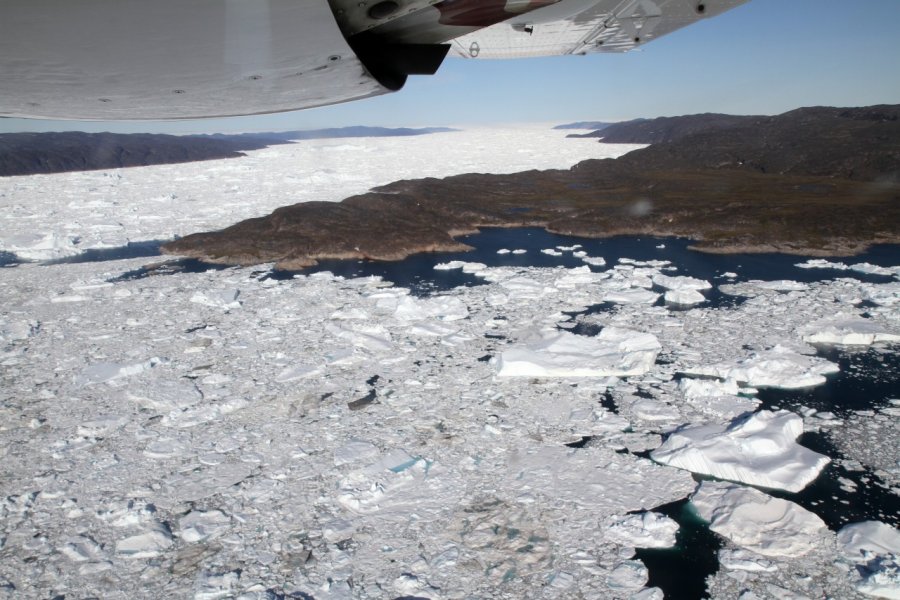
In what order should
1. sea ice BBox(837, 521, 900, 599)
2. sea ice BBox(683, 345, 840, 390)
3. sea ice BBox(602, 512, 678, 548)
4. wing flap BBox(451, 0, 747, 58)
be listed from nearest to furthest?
wing flap BBox(451, 0, 747, 58), sea ice BBox(837, 521, 900, 599), sea ice BBox(602, 512, 678, 548), sea ice BBox(683, 345, 840, 390)

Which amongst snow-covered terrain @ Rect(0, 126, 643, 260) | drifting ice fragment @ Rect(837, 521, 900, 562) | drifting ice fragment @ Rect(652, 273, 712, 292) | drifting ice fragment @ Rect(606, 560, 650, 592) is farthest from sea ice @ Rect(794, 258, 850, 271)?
snow-covered terrain @ Rect(0, 126, 643, 260)

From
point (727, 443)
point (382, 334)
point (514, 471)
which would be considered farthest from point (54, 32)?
point (382, 334)

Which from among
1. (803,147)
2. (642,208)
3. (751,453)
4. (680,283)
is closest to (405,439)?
(751,453)

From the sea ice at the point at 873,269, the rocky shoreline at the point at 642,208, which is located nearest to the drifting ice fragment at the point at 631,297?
the rocky shoreline at the point at 642,208

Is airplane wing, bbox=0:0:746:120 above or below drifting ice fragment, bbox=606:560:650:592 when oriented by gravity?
above

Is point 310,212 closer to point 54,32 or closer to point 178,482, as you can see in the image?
point 178,482

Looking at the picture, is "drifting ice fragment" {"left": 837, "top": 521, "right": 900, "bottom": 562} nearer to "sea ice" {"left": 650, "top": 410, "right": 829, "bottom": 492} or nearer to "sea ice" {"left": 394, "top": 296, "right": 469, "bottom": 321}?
"sea ice" {"left": 650, "top": 410, "right": 829, "bottom": 492}

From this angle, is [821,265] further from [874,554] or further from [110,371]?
[110,371]
